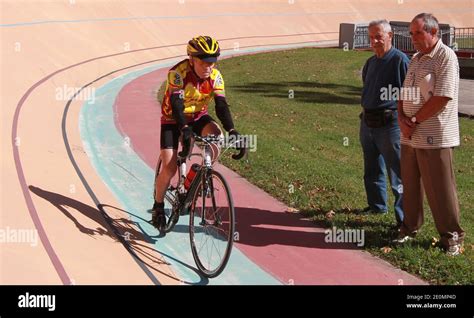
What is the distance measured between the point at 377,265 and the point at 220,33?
964 inches

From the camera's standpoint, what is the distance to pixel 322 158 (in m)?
9.46

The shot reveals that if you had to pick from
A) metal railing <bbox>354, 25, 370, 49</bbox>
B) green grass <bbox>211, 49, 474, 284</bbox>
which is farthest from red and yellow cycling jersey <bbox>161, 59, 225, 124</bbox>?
metal railing <bbox>354, 25, 370, 49</bbox>

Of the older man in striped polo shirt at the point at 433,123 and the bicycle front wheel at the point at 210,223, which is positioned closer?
the bicycle front wheel at the point at 210,223

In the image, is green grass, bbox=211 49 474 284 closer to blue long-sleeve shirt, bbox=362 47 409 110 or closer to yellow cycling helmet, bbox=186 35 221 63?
blue long-sleeve shirt, bbox=362 47 409 110

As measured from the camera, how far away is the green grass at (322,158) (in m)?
5.67

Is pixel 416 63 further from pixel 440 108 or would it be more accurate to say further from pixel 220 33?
pixel 220 33

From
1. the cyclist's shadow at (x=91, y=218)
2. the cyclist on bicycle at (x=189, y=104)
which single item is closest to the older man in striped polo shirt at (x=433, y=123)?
the cyclist on bicycle at (x=189, y=104)

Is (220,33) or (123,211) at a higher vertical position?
(220,33)

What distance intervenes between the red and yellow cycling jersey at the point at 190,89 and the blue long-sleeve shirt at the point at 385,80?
1560mm

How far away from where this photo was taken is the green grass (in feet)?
18.6

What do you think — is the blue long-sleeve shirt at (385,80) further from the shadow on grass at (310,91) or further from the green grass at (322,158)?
the shadow on grass at (310,91)

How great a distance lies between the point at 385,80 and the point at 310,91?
36.6 feet

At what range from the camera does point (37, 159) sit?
8008mm
